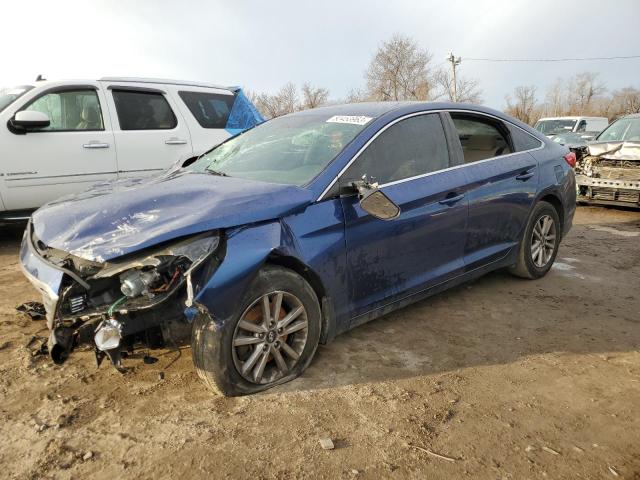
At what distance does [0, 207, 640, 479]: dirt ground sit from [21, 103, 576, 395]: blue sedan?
9.9 inches

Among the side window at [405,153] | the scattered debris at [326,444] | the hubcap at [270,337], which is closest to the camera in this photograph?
the scattered debris at [326,444]

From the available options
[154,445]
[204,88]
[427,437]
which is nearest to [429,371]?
[427,437]

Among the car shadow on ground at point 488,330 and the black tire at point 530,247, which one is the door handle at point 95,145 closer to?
the car shadow on ground at point 488,330

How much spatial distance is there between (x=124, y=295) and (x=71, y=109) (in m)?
4.34

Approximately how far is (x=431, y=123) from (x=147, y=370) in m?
2.62

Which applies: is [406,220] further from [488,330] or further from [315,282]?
[488,330]

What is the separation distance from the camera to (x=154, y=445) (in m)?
2.29

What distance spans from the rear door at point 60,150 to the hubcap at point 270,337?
3.97 metres

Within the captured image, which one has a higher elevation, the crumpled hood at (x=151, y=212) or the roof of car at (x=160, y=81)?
the roof of car at (x=160, y=81)

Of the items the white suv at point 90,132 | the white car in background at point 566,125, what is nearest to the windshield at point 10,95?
the white suv at point 90,132

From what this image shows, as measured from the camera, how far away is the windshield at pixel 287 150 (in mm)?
3158

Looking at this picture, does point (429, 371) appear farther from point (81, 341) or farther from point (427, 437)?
point (81, 341)

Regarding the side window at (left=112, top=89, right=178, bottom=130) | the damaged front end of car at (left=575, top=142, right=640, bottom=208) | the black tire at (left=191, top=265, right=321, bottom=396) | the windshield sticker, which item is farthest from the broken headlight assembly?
the damaged front end of car at (left=575, top=142, right=640, bottom=208)

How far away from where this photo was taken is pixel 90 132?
229 inches
